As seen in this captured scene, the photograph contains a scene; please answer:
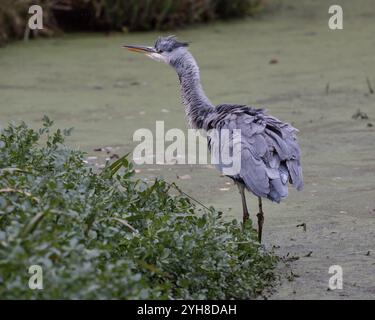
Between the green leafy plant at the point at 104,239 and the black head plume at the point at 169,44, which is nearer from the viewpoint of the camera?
the green leafy plant at the point at 104,239

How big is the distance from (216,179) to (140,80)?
244cm

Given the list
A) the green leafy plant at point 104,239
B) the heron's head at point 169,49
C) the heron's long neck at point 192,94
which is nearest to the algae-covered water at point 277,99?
the green leafy plant at point 104,239

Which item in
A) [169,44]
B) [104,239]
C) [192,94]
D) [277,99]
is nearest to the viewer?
[104,239]

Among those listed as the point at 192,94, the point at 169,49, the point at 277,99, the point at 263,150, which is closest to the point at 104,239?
the point at 263,150

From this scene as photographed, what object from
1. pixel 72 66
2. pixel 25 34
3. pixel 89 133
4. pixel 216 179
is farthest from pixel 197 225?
pixel 25 34

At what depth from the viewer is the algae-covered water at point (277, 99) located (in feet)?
15.5

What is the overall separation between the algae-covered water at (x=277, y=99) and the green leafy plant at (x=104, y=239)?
12.9 inches

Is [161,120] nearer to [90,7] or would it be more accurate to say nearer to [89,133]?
[89,133]

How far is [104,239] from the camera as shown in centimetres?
358

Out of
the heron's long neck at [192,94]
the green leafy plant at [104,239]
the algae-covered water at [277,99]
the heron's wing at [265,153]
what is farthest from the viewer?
the heron's long neck at [192,94]

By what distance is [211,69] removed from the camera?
27.1 ft

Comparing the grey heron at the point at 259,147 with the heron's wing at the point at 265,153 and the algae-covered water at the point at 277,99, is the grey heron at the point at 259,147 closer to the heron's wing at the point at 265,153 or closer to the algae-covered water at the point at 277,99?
the heron's wing at the point at 265,153

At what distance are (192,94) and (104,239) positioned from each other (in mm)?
1563

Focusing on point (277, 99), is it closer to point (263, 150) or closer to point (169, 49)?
point (169, 49)
